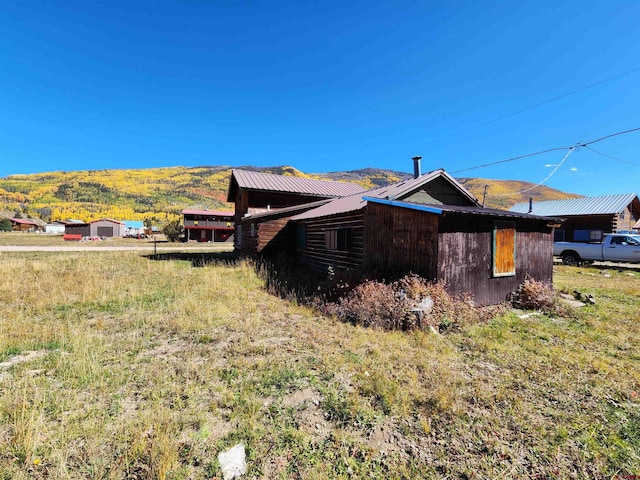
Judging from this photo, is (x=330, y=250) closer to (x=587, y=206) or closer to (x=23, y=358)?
(x=23, y=358)

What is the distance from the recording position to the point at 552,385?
4293 millimetres

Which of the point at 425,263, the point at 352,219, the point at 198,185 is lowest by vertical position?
the point at 425,263

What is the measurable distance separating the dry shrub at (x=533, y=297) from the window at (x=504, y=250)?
59cm

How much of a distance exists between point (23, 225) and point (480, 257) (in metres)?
96.9

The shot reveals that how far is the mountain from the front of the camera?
272ft

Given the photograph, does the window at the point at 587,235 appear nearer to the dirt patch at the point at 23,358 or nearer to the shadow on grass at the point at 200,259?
the shadow on grass at the point at 200,259

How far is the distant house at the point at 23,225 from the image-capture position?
6846 centimetres

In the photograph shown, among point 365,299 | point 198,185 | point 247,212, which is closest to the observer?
point 365,299

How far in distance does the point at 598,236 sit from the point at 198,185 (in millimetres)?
120433

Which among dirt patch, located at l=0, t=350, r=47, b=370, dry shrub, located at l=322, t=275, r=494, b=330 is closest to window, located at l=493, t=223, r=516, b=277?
dry shrub, located at l=322, t=275, r=494, b=330

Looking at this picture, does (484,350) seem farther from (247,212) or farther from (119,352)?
(247,212)

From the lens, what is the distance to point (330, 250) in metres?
13.2

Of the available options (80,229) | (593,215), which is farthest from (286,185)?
(80,229)

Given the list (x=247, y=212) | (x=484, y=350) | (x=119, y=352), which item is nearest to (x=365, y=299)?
(x=484, y=350)
